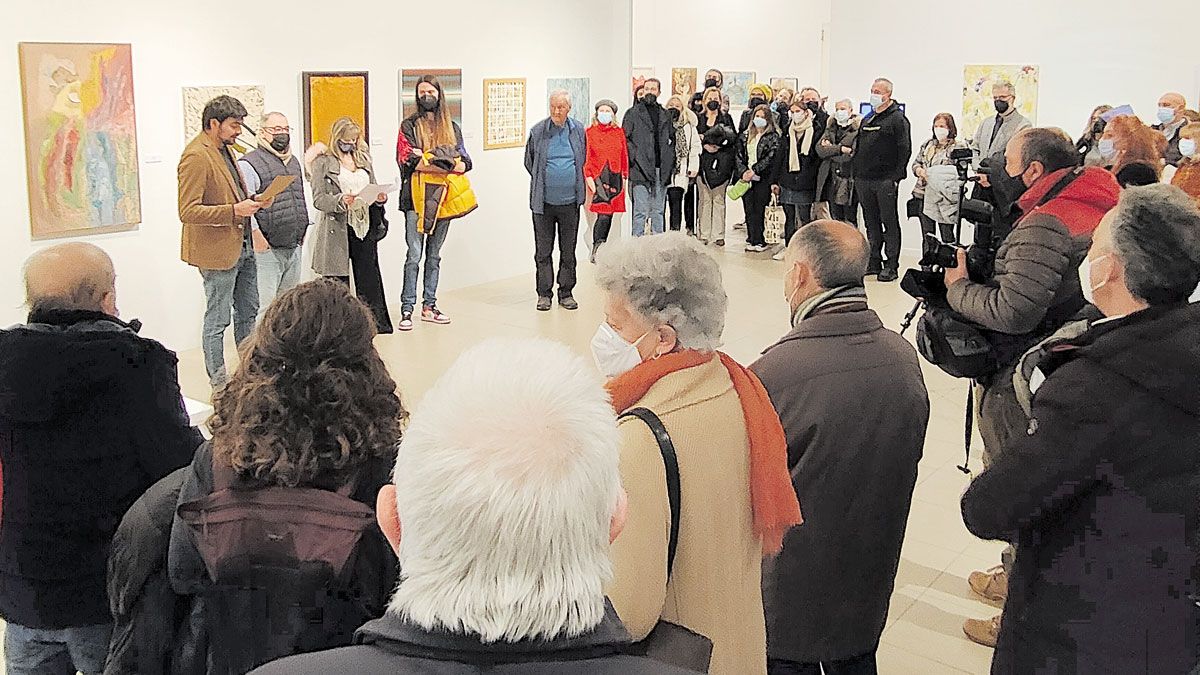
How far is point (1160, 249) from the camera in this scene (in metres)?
2.49

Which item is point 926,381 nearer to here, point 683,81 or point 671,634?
point 671,634

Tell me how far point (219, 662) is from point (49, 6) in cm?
622

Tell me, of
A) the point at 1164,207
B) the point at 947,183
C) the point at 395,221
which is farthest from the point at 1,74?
the point at 947,183

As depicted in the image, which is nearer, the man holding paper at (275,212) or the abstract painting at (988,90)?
the man holding paper at (275,212)

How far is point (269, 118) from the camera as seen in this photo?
7750 mm

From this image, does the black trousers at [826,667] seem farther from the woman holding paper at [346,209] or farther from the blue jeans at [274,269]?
the woman holding paper at [346,209]

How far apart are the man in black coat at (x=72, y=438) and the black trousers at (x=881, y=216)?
947 cm

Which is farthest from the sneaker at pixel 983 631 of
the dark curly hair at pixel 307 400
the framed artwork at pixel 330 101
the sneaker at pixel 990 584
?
the framed artwork at pixel 330 101

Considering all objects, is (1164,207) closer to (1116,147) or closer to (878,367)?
(878,367)

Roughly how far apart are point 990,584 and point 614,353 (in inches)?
110

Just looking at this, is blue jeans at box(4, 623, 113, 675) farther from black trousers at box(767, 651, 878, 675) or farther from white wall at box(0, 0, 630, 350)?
white wall at box(0, 0, 630, 350)

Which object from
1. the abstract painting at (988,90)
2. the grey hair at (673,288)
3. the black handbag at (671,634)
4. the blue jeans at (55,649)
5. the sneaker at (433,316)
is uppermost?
the abstract painting at (988,90)

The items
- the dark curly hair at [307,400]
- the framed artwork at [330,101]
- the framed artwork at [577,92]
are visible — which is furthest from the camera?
the framed artwork at [577,92]

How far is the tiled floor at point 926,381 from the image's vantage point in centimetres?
431
